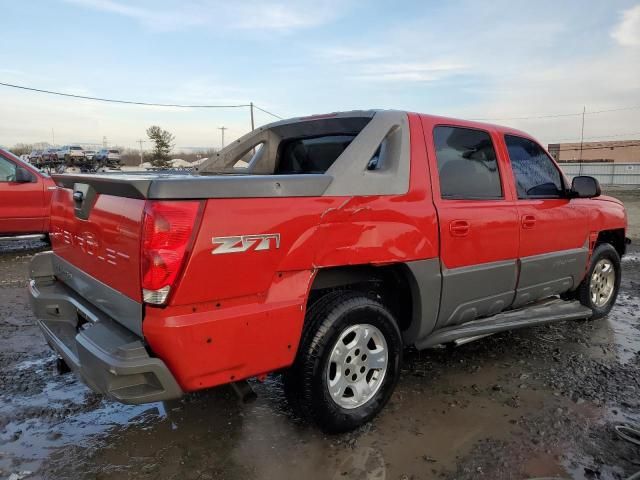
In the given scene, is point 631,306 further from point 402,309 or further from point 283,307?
point 283,307

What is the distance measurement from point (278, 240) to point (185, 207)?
50cm

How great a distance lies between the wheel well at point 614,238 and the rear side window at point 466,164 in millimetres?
2026

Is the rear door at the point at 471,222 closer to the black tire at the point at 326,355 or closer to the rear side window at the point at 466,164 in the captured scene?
the rear side window at the point at 466,164

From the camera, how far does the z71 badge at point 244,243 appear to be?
2.28 meters

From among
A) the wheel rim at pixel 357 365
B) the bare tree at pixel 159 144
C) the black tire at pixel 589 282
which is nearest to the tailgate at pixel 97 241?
the wheel rim at pixel 357 365

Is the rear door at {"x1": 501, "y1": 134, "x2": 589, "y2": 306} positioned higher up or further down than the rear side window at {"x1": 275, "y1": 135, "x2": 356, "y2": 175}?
further down

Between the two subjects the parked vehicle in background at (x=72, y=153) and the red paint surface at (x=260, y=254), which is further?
the parked vehicle in background at (x=72, y=153)

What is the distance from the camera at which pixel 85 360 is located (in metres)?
2.41

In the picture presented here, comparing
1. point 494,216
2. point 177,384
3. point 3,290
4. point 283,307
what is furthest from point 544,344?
point 3,290

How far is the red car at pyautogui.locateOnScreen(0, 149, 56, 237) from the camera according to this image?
8281 mm

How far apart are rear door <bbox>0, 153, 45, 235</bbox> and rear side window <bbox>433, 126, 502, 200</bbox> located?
7.57m

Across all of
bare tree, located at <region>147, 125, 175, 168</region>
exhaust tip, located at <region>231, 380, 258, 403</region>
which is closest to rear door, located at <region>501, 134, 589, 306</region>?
exhaust tip, located at <region>231, 380, 258, 403</region>

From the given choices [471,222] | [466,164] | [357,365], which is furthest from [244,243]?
[466,164]

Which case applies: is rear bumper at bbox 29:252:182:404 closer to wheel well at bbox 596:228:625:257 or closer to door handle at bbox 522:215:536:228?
door handle at bbox 522:215:536:228
